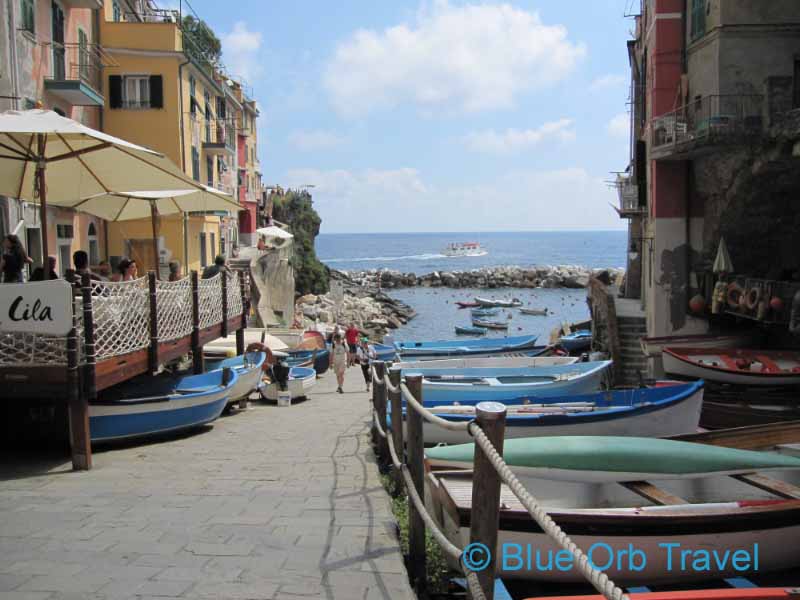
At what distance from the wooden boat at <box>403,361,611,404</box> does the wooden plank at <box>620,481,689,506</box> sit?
265 inches

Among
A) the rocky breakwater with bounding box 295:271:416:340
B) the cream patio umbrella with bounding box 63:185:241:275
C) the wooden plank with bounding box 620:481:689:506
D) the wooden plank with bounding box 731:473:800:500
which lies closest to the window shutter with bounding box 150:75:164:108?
the cream patio umbrella with bounding box 63:185:241:275

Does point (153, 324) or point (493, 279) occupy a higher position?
point (153, 324)

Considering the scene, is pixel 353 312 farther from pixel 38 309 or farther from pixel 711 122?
pixel 38 309

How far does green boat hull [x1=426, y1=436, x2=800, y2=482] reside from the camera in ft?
21.7

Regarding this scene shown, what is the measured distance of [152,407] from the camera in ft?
34.6

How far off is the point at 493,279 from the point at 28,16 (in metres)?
83.9

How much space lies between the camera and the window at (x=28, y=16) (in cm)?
1838

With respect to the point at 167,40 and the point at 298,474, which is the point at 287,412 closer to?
the point at 298,474

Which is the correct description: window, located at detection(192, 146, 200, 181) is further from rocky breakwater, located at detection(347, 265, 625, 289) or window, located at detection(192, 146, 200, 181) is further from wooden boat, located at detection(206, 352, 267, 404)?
rocky breakwater, located at detection(347, 265, 625, 289)

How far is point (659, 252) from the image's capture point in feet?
75.4

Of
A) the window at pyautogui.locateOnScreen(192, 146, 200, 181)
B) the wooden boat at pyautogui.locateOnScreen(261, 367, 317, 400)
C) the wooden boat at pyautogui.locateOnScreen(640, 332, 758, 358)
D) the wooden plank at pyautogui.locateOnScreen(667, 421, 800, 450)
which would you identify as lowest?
the wooden boat at pyautogui.locateOnScreen(261, 367, 317, 400)

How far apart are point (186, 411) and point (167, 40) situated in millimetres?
22756

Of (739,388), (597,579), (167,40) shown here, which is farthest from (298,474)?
(167,40)

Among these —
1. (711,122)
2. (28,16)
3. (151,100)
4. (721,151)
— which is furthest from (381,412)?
(151,100)
